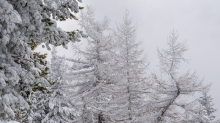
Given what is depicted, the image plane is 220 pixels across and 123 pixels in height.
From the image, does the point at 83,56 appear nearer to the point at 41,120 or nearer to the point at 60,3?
the point at 60,3

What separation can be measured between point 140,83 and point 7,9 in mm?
8204

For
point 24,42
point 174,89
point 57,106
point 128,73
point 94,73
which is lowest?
point 174,89

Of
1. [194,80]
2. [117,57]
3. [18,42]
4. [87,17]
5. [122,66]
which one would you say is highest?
[87,17]

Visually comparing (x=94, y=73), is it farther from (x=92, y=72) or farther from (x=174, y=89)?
(x=174, y=89)

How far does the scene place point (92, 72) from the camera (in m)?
10.7

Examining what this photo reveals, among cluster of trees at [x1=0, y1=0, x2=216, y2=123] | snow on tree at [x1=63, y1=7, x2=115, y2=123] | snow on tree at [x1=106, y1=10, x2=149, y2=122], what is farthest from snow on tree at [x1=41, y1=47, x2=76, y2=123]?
snow on tree at [x1=106, y1=10, x2=149, y2=122]

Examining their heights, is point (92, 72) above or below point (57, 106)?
above

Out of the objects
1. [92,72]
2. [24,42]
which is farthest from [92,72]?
[24,42]

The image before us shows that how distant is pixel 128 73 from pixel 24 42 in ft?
21.9

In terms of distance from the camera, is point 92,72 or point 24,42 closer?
point 24,42

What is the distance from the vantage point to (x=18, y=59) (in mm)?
4293

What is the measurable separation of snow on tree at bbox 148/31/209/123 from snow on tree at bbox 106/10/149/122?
5.25ft

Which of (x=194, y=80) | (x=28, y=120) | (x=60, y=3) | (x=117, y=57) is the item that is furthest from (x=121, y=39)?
(x=28, y=120)

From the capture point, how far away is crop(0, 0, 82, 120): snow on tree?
3.60 meters
